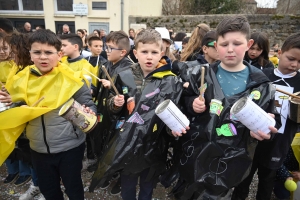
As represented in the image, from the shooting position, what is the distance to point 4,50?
2467 millimetres

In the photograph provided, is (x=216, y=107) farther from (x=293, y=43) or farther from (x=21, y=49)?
(x=21, y=49)

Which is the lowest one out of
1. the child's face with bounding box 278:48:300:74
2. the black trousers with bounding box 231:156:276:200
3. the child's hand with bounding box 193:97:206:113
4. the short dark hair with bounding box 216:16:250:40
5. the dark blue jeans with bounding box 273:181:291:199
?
the dark blue jeans with bounding box 273:181:291:199

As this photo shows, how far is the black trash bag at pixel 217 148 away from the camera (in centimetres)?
158

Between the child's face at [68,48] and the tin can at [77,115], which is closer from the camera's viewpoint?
the tin can at [77,115]

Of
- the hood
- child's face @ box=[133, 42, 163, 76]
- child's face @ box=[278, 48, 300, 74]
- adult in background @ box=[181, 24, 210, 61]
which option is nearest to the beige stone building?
adult in background @ box=[181, 24, 210, 61]

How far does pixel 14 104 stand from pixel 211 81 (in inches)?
63.7

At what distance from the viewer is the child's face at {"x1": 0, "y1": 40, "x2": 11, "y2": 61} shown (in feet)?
7.99

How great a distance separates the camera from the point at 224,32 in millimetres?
1617

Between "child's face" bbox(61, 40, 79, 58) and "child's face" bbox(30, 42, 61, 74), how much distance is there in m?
1.14

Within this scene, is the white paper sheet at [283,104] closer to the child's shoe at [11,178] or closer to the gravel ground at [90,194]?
the gravel ground at [90,194]

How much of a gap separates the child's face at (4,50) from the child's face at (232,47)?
2252 mm

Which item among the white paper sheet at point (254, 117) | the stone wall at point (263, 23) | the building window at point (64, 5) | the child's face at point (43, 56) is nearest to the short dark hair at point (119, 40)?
the child's face at point (43, 56)

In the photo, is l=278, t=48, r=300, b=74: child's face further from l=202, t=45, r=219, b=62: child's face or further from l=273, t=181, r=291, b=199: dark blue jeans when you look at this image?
l=273, t=181, r=291, b=199: dark blue jeans

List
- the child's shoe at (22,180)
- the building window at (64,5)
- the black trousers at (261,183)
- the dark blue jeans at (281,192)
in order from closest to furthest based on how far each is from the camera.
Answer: the black trousers at (261,183) → the dark blue jeans at (281,192) → the child's shoe at (22,180) → the building window at (64,5)
